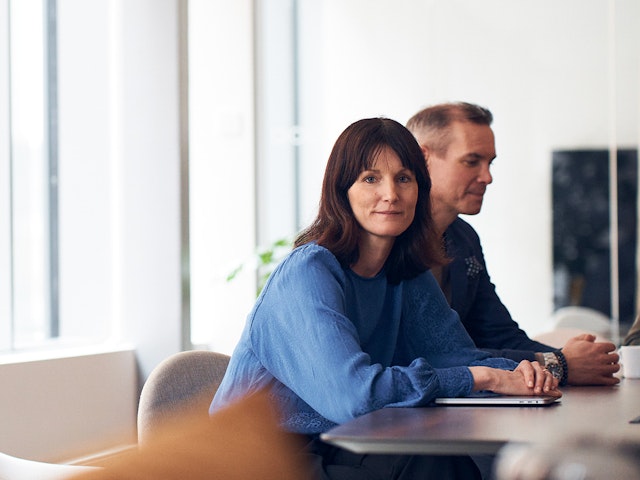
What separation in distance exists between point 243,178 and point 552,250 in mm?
1746

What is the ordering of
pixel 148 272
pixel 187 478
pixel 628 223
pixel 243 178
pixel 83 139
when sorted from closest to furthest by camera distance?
pixel 187 478 → pixel 148 272 → pixel 83 139 → pixel 628 223 → pixel 243 178

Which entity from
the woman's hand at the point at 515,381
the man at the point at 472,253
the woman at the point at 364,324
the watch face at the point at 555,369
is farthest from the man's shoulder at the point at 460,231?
the woman's hand at the point at 515,381

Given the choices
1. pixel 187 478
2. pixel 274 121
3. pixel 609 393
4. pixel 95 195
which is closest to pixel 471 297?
pixel 609 393

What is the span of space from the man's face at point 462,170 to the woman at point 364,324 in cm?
75

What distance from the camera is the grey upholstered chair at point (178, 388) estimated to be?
7.10 feet

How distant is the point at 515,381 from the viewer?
6.07 ft

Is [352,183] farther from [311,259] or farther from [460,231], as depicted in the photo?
[460,231]

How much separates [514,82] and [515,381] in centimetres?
352

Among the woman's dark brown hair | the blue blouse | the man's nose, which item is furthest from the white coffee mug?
the man's nose

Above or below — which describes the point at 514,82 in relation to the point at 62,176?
above

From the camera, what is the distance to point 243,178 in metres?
5.44

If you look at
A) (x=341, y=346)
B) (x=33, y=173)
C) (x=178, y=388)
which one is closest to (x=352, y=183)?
(x=341, y=346)

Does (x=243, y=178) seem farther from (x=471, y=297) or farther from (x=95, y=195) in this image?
(x=471, y=297)

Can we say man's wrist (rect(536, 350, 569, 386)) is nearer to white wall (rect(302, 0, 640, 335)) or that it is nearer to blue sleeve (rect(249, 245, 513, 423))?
blue sleeve (rect(249, 245, 513, 423))
